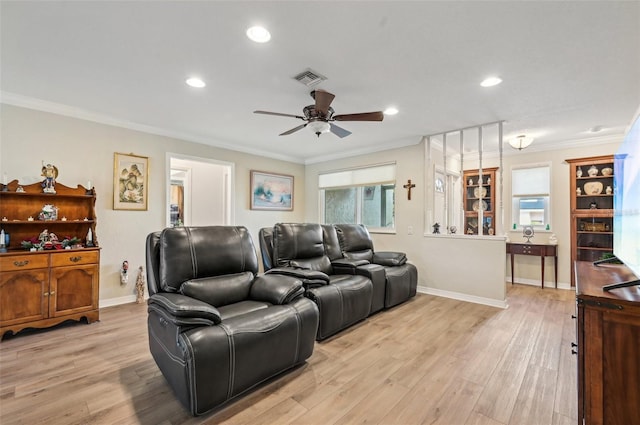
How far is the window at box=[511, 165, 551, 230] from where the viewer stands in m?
5.25

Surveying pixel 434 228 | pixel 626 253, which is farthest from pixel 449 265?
pixel 626 253

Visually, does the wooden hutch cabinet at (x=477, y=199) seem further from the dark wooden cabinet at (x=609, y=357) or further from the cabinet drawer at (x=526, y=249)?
the dark wooden cabinet at (x=609, y=357)

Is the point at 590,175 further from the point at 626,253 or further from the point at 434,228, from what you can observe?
the point at 626,253

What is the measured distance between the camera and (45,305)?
3016mm

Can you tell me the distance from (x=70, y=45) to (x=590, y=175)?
277 inches

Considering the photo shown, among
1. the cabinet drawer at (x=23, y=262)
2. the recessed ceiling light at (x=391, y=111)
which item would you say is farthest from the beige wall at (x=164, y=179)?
the recessed ceiling light at (x=391, y=111)

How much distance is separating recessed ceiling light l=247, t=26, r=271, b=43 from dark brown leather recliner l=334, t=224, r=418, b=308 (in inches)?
105

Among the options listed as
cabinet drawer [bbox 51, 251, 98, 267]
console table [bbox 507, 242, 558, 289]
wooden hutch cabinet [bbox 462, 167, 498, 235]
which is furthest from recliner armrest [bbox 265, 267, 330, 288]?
console table [bbox 507, 242, 558, 289]

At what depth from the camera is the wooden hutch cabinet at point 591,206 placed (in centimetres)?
468

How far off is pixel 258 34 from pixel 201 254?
1745 mm

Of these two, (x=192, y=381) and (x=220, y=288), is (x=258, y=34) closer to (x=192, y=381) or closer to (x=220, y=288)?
(x=220, y=288)

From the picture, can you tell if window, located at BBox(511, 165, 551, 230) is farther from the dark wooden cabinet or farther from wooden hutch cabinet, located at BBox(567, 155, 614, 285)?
the dark wooden cabinet

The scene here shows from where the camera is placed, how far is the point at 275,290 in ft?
7.71

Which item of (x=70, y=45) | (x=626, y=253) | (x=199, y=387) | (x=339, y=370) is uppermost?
(x=70, y=45)
